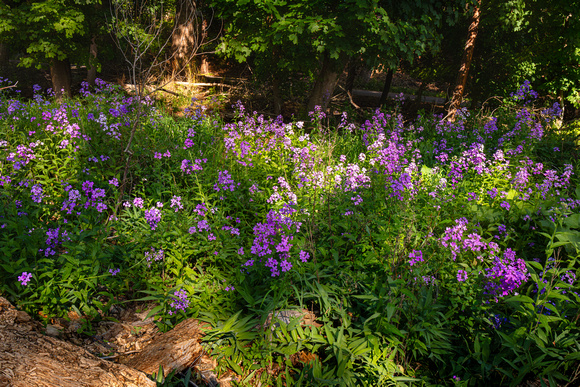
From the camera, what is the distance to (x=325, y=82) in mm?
8430

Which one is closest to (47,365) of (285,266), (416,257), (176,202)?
(285,266)

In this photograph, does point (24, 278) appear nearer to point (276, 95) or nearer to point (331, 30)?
point (331, 30)

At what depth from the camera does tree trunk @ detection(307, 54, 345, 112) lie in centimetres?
816

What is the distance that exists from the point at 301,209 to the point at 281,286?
0.87 metres

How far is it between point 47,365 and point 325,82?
299 inches

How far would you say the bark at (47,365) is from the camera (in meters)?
1.83

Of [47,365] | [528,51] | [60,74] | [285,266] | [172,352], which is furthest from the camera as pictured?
[528,51]

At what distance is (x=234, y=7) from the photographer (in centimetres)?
755

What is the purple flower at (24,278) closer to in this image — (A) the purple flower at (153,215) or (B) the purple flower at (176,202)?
(A) the purple flower at (153,215)

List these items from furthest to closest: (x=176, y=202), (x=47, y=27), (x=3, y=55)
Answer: (x=3, y=55), (x=47, y=27), (x=176, y=202)

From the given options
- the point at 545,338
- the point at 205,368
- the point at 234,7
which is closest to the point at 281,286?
the point at 205,368

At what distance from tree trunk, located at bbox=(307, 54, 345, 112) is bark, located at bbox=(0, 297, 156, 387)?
22.5ft

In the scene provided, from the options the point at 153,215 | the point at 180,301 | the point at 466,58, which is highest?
the point at 466,58

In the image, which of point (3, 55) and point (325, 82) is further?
point (3, 55)
